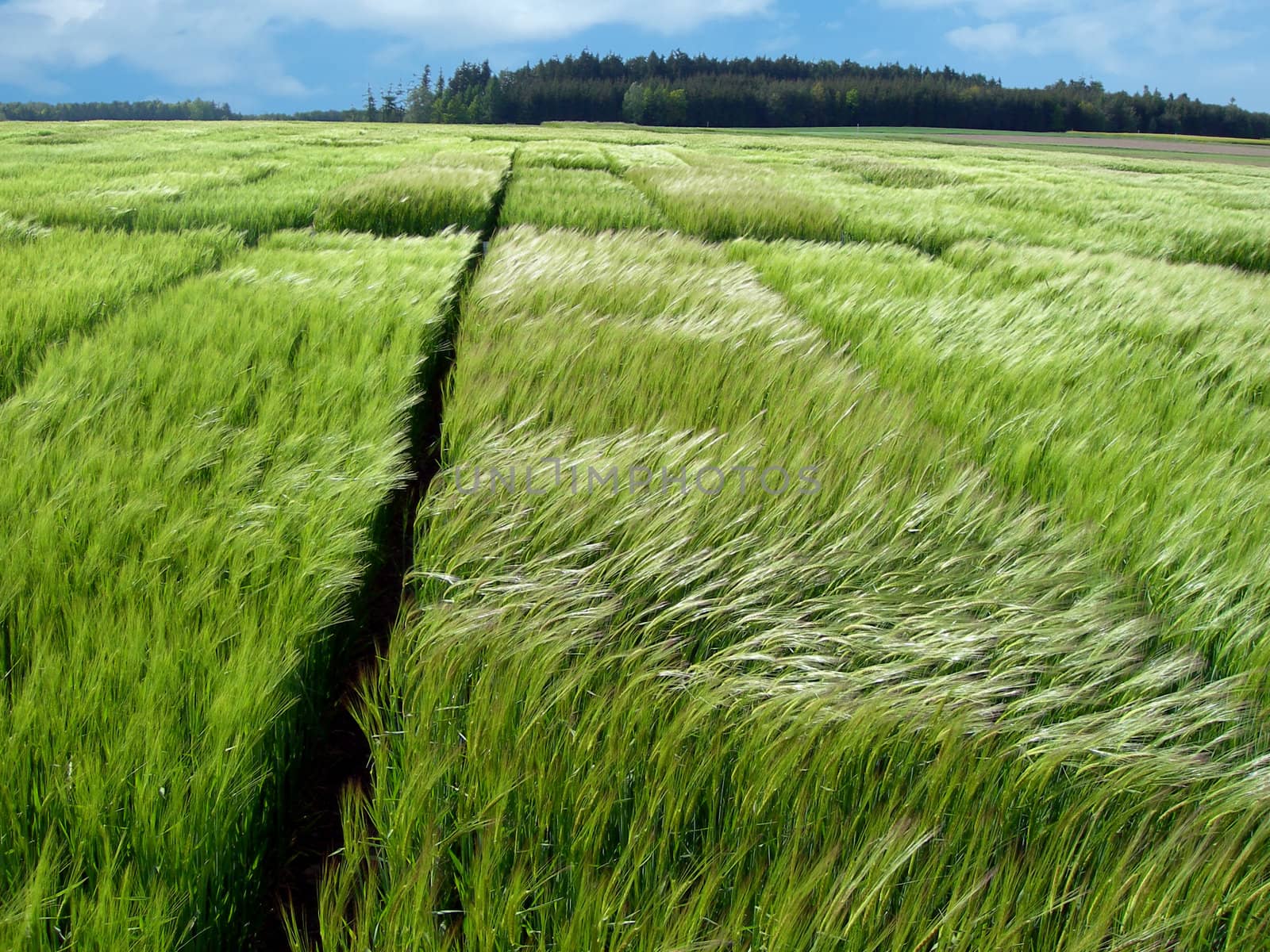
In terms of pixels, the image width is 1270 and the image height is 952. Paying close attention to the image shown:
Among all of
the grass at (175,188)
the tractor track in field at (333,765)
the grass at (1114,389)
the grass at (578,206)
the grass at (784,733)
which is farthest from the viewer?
the grass at (578,206)

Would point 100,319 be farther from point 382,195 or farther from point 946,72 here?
point 946,72

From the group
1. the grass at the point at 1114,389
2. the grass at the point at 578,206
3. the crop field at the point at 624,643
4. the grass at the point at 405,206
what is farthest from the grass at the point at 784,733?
the grass at the point at 405,206

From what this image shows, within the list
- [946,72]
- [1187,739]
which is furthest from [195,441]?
[946,72]

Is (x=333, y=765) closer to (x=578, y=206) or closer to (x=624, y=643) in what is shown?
(x=624, y=643)

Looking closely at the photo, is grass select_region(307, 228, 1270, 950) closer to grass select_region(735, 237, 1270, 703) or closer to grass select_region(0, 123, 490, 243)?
grass select_region(735, 237, 1270, 703)

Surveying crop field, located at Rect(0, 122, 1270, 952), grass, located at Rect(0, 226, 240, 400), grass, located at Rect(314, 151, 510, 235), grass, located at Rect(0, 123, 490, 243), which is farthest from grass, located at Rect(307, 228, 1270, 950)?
grass, located at Rect(314, 151, 510, 235)

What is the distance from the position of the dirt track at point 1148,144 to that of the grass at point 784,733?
45786 millimetres

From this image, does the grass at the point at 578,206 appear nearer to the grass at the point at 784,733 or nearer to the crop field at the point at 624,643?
the crop field at the point at 624,643

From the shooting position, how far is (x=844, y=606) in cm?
79

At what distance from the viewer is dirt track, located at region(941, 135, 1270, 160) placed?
129 ft

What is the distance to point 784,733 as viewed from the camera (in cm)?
61

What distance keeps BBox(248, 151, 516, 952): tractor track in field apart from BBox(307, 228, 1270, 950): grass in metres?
0.05

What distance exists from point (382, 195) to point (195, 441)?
4.14m

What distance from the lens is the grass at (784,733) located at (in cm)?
49
